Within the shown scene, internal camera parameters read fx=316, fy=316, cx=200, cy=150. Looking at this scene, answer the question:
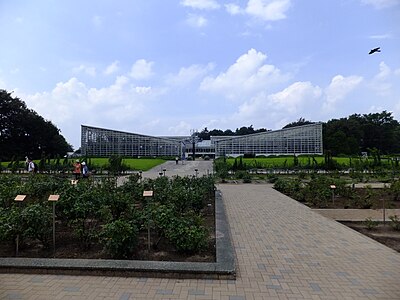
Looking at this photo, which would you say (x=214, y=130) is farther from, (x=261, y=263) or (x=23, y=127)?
(x=261, y=263)

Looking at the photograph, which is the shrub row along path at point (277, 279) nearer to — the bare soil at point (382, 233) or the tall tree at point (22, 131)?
the bare soil at point (382, 233)

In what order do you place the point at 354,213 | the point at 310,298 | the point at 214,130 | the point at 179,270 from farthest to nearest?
the point at 214,130 < the point at 354,213 < the point at 179,270 < the point at 310,298

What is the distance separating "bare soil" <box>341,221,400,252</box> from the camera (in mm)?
6340

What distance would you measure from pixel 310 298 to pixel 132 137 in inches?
2406

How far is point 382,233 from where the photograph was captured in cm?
720

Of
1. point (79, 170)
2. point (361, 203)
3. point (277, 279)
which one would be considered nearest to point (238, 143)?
point (79, 170)

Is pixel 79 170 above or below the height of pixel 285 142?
below

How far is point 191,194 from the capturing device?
827 cm

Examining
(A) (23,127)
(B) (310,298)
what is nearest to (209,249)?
(B) (310,298)

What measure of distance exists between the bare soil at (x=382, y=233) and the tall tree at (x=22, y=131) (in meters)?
49.6

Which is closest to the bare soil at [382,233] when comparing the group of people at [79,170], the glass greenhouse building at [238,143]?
the group of people at [79,170]

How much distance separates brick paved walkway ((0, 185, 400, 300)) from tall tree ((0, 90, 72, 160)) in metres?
49.9

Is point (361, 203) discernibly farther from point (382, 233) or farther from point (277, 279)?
point (277, 279)

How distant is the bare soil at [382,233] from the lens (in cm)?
634
